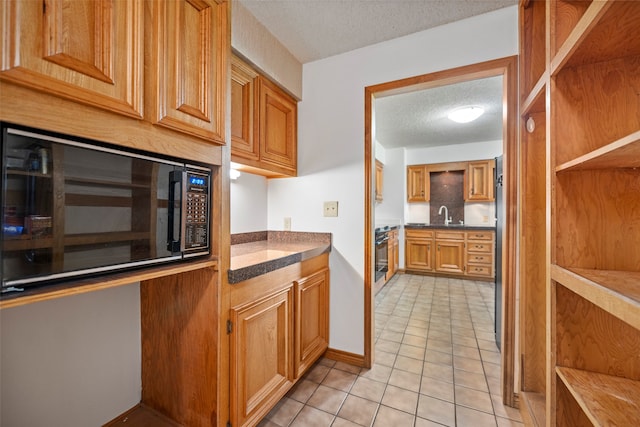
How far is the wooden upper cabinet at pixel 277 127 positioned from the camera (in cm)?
185

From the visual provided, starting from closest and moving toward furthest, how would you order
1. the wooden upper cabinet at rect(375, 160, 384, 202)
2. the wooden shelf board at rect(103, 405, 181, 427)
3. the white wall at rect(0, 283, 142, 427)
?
the white wall at rect(0, 283, 142, 427) → the wooden shelf board at rect(103, 405, 181, 427) → the wooden upper cabinet at rect(375, 160, 384, 202)

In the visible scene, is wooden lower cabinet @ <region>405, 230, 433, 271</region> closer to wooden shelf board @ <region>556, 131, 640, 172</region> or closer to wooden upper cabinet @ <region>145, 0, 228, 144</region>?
wooden shelf board @ <region>556, 131, 640, 172</region>

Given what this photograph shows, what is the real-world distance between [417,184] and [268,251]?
4.18m

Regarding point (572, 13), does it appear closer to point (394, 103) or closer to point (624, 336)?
point (624, 336)

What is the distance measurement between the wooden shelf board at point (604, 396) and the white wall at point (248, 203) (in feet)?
6.41

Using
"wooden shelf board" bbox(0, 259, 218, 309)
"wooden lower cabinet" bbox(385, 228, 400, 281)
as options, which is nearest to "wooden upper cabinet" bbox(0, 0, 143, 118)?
"wooden shelf board" bbox(0, 259, 218, 309)

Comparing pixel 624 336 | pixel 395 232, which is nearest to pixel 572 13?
pixel 624 336

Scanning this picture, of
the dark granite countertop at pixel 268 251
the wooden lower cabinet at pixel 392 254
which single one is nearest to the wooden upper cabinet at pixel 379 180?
the wooden lower cabinet at pixel 392 254

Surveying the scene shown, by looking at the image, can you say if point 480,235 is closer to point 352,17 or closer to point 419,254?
point 419,254

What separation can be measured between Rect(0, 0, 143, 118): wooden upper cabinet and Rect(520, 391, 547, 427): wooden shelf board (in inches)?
85.7

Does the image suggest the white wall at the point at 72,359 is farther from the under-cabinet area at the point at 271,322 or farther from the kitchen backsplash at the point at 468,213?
the kitchen backsplash at the point at 468,213

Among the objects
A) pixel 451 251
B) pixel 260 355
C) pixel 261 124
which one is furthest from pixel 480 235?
pixel 260 355

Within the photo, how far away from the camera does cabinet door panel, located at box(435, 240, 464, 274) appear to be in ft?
14.7

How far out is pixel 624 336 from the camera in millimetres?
1014
